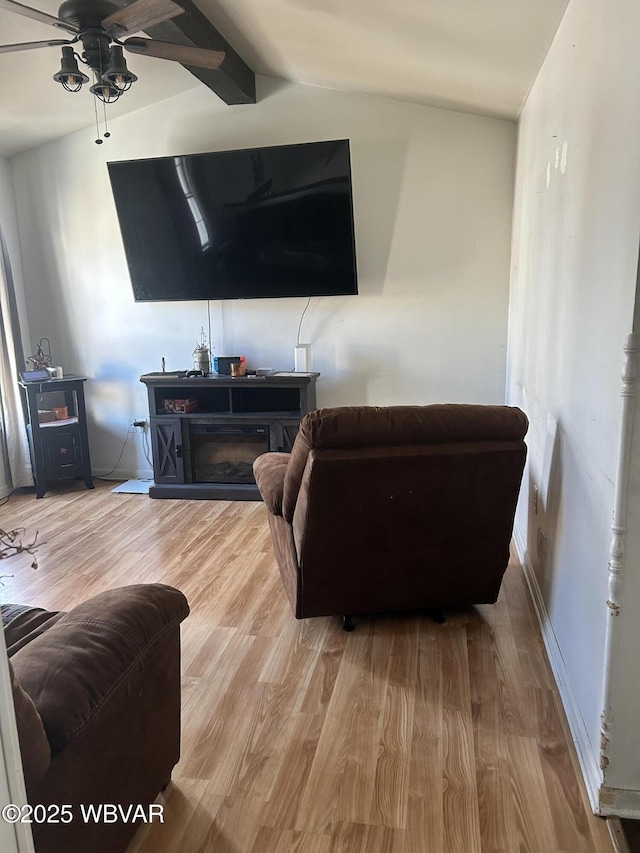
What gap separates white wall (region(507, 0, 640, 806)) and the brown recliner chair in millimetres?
247

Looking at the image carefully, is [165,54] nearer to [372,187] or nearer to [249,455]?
[372,187]

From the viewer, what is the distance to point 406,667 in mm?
2250

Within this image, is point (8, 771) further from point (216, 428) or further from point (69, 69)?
point (216, 428)

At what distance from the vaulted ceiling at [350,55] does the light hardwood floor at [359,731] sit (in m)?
2.50

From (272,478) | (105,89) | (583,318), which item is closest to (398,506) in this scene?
(272,478)

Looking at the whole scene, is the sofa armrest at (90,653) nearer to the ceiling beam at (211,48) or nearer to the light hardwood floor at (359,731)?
the light hardwood floor at (359,731)

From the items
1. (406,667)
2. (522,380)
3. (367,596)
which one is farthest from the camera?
(522,380)

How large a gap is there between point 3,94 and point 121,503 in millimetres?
2731

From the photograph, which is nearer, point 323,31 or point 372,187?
point 323,31

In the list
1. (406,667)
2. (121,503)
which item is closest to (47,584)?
(121,503)

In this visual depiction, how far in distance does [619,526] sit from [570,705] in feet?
2.54

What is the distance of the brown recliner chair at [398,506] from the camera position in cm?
211

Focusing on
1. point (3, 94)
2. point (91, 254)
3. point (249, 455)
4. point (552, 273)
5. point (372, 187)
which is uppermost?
point (3, 94)

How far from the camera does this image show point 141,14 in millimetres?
2186
